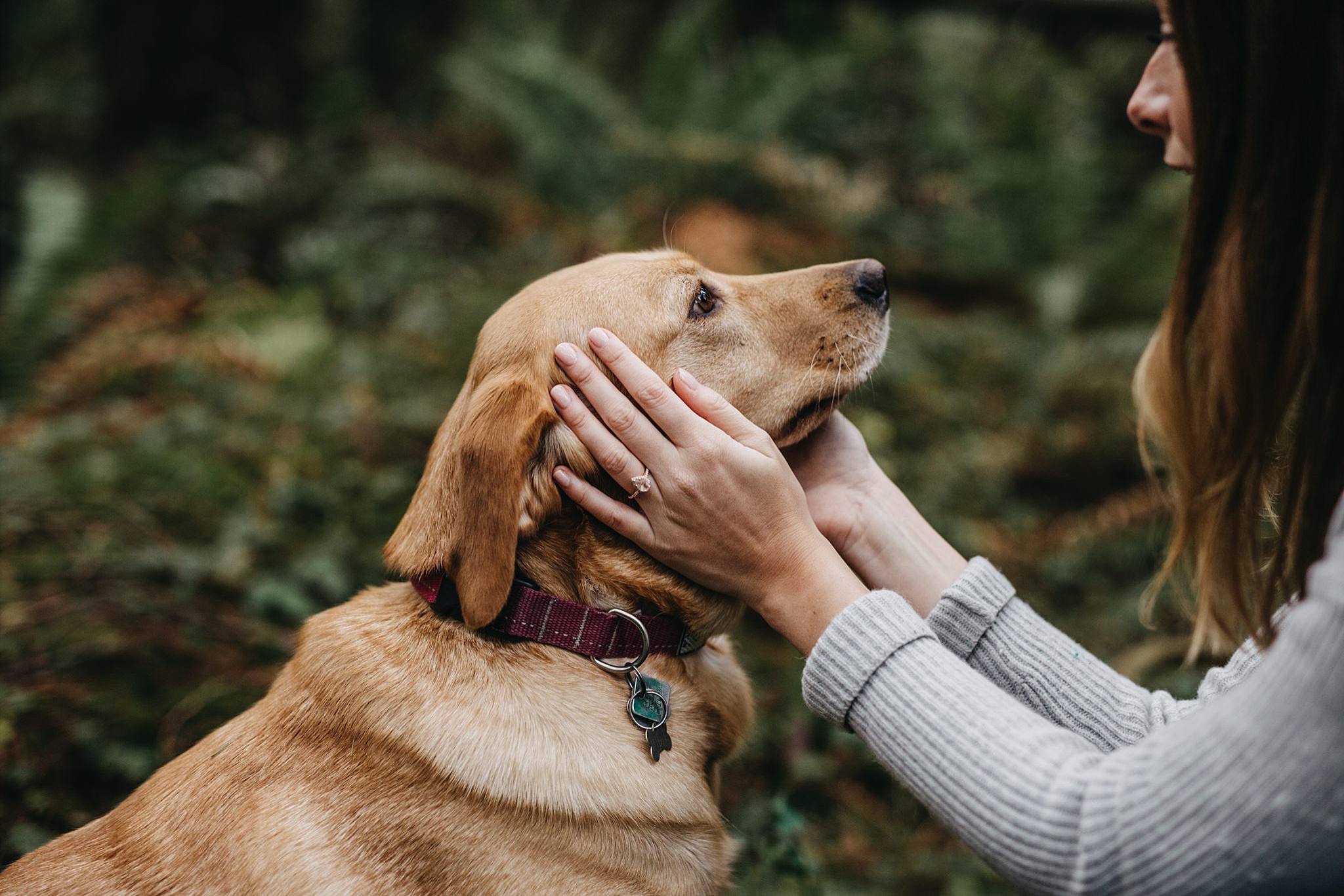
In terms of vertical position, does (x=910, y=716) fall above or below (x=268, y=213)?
above

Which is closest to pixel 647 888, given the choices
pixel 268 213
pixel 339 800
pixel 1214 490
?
pixel 339 800

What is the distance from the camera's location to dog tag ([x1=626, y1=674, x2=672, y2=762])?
2014mm

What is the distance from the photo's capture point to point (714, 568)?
2020 mm

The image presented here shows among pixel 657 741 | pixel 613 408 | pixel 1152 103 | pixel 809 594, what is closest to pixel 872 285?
pixel 1152 103

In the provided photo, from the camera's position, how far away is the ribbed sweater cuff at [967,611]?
2197 mm

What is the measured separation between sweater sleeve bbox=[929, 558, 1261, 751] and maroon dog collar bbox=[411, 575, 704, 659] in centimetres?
80

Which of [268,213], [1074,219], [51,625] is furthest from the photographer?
[268,213]

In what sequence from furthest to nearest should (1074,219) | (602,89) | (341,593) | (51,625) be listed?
1. (602,89)
2. (1074,219)
3. (341,593)
4. (51,625)

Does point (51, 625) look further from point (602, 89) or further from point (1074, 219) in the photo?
point (1074, 219)

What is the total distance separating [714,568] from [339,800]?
99 centimetres

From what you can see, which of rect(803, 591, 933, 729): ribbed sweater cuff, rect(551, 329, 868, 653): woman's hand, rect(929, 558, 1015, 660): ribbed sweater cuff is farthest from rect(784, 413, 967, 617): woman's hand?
rect(803, 591, 933, 729): ribbed sweater cuff

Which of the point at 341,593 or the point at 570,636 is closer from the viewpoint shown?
the point at 570,636

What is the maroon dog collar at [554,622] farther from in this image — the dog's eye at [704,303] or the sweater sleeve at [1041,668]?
the dog's eye at [704,303]

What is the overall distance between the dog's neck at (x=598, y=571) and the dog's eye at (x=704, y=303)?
0.71 m
